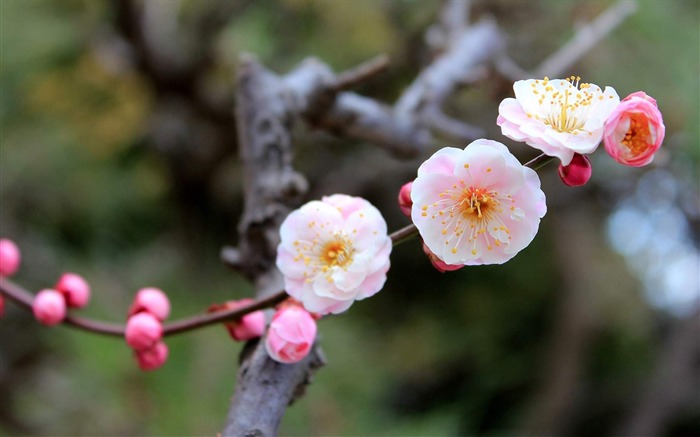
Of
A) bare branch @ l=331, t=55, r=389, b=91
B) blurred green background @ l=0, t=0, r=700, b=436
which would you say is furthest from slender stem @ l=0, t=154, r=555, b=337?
blurred green background @ l=0, t=0, r=700, b=436

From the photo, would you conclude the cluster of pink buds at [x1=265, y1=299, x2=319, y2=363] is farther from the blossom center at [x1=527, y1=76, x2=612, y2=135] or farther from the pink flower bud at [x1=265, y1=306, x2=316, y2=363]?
the blossom center at [x1=527, y1=76, x2=612, y2=135]

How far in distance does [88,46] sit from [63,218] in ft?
0.82

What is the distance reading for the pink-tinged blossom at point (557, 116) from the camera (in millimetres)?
233

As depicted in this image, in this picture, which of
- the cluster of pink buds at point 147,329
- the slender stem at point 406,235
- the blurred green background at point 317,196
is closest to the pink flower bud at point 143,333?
the cluster of pink buds at point 147,329

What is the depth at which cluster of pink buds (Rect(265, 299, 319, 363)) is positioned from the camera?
279mm

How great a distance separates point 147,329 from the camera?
0.33 meters

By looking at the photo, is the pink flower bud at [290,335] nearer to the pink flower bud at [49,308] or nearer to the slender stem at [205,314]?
the slender stem at [205,314]

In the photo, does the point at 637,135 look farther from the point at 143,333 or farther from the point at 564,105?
the point at 143,333

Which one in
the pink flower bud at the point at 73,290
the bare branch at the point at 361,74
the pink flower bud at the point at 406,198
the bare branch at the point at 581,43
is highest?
the bare branch at the point at 581,43

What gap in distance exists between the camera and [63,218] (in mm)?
1021

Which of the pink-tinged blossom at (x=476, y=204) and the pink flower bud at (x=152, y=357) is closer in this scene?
the pink-tinged blossom at (x=476, y=204)

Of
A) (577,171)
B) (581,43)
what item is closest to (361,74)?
(577,171)

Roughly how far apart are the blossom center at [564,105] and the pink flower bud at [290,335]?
0.39ft

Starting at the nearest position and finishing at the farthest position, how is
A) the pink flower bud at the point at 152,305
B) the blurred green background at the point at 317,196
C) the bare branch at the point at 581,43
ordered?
the pink flower bud at the point at 152,305, the bare branch at the point at 581,43, the blurred green background at the point at 317,196
